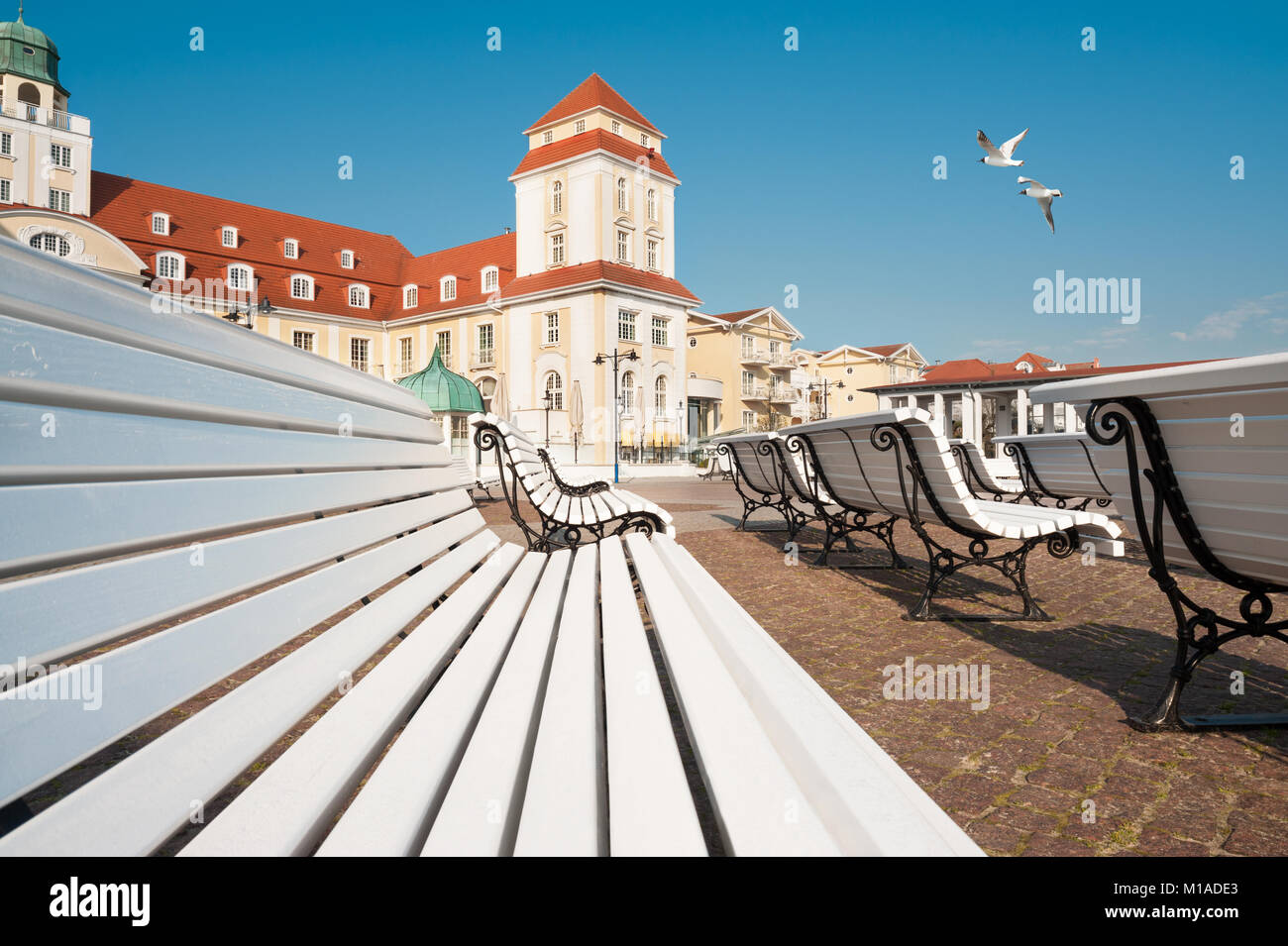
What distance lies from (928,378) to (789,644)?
52708 mm

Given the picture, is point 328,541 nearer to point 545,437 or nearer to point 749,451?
point 749,451

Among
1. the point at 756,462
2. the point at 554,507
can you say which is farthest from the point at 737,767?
the point at 756,462

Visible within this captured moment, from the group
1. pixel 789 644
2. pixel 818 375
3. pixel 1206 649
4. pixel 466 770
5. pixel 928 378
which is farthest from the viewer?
pixel 818 375

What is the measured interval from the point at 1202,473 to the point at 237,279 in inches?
1987

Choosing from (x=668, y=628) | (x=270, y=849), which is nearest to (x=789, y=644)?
(x=668, y=628)

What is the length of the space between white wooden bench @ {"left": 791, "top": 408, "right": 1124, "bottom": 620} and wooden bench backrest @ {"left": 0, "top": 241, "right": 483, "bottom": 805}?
327cm

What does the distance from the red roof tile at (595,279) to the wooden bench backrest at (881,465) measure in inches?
1339

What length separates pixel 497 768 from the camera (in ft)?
3.98

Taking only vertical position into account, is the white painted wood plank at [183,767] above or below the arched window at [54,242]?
below

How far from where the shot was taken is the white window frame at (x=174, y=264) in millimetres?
41375

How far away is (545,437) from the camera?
36.8 m

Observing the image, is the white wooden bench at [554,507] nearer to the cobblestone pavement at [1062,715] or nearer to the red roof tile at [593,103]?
the cobblestone pavement at [1062,715]

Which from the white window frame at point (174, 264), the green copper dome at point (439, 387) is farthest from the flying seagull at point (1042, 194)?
the white window frame at point (174, 264)

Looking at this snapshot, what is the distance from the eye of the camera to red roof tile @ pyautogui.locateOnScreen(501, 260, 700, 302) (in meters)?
39.6
